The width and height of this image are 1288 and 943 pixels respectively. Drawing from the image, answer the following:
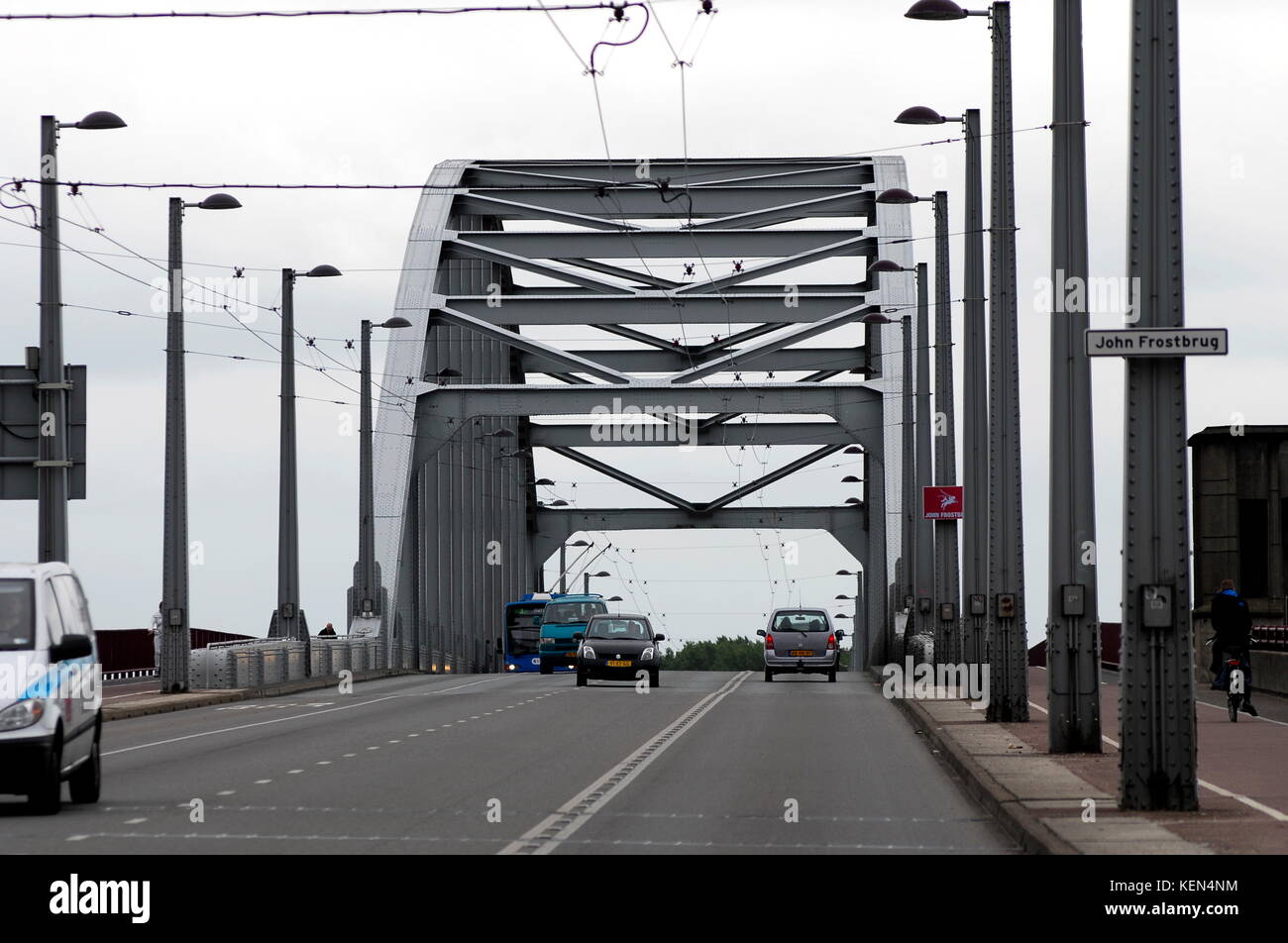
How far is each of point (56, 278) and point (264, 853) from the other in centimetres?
1866

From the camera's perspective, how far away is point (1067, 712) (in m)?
20.4

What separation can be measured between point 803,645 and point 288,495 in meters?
14.3

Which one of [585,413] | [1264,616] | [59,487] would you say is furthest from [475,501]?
[59,487]

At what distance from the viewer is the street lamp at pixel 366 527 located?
52719mm

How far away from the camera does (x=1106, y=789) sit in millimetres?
16109

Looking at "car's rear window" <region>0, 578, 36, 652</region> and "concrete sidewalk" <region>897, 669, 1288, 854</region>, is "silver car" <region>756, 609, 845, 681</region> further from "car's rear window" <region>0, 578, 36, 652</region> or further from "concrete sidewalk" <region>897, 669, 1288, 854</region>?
"car's rear window" <region>0, 578, 36, 652</region>

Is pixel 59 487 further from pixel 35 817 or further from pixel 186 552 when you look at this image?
pixel 35 817

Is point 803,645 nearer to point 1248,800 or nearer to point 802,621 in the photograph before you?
point 802,621

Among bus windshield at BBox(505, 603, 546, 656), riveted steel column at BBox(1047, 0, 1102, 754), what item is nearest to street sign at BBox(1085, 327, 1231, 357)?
riveted steel column at BBox(1047, 0, 1102, 754)

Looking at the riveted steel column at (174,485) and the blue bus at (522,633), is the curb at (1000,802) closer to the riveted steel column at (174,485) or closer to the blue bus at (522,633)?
the riveted steel column at (174,485)

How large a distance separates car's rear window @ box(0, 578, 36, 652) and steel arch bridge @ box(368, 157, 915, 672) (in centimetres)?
3594

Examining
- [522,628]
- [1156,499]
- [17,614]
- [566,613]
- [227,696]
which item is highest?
[1156,499]

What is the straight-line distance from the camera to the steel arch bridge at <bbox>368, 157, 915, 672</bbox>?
57.7m

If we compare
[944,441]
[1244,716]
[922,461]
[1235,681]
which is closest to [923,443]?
[922,461]
